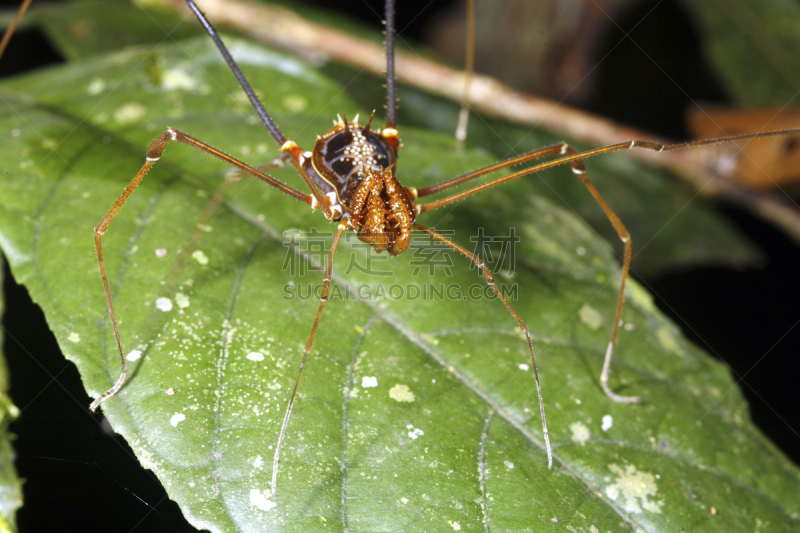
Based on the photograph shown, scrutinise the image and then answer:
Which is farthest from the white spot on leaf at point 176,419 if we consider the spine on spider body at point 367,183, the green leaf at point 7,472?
the spine on spider body at point 367,183

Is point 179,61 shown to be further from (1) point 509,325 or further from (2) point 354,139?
(1) point 509,325

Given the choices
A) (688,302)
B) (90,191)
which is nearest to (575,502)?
(688,302)

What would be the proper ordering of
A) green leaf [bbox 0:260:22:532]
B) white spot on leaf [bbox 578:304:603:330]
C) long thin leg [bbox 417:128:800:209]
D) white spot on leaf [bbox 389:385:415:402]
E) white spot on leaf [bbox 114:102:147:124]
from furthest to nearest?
1. white spot on leaf [bbox 114:102:147:124]
2. white spot on leaf [bbox 578:304:603:330]
3. long thin leg [bbox 417:128:800:209]
4. white spot on leaf [bbox 389:385:415:402]
5. green leaf [bbox 0:260:22:532]

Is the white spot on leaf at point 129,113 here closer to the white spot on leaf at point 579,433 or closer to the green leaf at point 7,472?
the green leaf at point 7,472

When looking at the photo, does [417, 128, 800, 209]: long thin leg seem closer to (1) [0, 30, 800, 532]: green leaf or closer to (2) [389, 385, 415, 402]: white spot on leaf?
(1) [0, 30, 800, 532]: green leaf

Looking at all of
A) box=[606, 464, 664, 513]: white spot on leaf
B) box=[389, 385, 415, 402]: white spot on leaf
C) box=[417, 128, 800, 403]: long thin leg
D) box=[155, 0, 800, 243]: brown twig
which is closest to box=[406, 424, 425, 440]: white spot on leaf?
box=[389, 385, 415, 402]: white spot on leaf
